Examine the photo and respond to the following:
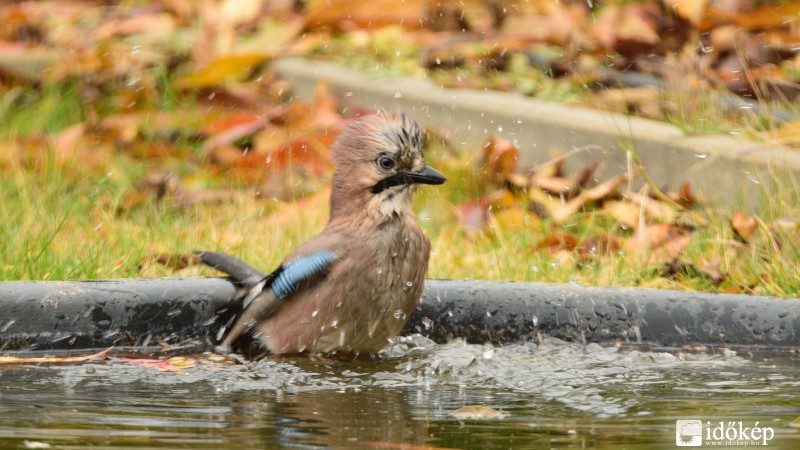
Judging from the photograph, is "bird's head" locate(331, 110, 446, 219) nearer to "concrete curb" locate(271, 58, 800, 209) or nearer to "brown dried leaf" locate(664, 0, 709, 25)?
"concrete curb" locate(271, 58, 800, 209)

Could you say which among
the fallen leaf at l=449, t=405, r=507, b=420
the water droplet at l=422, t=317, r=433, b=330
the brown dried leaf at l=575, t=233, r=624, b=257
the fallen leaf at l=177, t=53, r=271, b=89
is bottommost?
the fallen leaf at l=449, t=405, r=507, b=420

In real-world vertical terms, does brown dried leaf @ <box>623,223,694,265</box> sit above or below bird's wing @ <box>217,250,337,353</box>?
above

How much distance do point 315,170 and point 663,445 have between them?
422cm

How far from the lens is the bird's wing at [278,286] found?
4184 millimetres

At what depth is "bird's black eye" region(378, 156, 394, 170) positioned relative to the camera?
169 inches

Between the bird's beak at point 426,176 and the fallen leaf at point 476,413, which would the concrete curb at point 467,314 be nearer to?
the bird's beak at point 426,176

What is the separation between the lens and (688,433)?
3.07m

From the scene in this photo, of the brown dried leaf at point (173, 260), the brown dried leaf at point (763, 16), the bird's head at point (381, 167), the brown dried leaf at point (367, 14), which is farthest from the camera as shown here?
the brown dried leaf at point (367, 14)

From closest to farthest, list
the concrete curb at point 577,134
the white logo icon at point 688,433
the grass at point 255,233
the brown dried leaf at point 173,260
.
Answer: the white logo icon at point 688,433 < the grass at point 255,233 < the brown dried leaf at point 173,260 < the concrete curb at point 577,134

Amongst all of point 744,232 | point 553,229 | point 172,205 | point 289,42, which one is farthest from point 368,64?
point 744,232

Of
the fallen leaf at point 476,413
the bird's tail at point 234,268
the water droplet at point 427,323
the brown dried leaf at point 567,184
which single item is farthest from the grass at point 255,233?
the fallen leaf at point 476,413

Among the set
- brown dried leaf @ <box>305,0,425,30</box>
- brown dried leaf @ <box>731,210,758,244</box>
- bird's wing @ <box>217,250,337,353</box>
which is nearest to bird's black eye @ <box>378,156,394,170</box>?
bird's wing @ <box>217,250,337,353</box>

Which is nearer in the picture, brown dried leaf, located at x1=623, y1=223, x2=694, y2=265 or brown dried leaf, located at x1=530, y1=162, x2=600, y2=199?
brown dried leaf, located at x1=623, y1=223, x2=694, y2=265

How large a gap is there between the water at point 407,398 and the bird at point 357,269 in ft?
0.38
